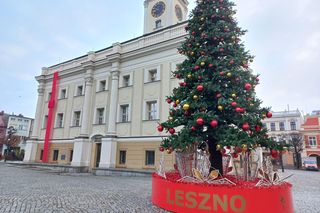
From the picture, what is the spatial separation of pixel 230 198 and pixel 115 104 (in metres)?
14.7

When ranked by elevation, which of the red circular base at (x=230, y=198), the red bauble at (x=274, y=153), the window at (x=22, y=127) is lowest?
the red circular base at (x=230, y=198)

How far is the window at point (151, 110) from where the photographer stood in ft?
54.6

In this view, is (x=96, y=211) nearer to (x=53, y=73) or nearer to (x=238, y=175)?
(x=238, y=175)

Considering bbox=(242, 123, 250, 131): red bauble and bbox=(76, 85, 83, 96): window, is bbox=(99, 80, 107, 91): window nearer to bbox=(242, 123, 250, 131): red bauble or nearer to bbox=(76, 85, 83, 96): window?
bbox=(76, 85, 83, 96): window

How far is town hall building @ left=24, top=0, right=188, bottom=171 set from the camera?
16344 mm

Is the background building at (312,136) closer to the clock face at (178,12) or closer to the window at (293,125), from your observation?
the window at (293,125)

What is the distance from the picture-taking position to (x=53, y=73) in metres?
23.7

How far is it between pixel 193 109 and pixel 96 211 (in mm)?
3562

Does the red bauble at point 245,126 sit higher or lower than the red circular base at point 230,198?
higher

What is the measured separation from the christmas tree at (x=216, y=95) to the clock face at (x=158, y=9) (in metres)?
17.7

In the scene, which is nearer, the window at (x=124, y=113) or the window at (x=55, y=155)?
the window at (x=124, y=113)

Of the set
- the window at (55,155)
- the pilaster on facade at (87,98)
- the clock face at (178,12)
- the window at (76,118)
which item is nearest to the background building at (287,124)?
the clock face at (178,12)

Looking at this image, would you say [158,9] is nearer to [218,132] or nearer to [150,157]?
[150,157]

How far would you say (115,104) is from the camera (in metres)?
18.1
